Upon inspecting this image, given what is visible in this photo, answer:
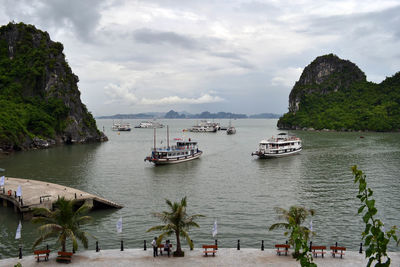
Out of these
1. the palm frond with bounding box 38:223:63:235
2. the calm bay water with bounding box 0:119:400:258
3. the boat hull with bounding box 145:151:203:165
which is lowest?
the calm bay water with bounding box 0:119:400:258

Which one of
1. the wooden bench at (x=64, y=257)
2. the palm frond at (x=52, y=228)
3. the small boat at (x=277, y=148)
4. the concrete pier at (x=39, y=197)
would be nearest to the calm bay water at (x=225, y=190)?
the concrete pier at (x=39, y=197)

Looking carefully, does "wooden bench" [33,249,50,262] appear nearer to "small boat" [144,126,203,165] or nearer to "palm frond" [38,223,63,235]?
"palm frond" [38,223,63,235]

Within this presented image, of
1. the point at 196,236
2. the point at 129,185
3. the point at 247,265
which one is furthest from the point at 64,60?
the point at 247,265

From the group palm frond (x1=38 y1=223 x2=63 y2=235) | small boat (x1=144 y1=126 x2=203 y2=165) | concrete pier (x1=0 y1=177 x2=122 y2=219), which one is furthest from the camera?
small boat (x1=144 y1=126 x2=203 y2=165)

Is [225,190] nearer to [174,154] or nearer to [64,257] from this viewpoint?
[174,154]

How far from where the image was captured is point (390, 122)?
643 ft

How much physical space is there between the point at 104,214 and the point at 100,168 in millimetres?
34223

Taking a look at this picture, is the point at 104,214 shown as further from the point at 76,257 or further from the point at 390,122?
the point at 390,122

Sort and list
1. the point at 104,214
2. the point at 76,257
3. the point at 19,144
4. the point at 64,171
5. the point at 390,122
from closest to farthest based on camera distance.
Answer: the point at 76,257 < the point at 104,214 < the point at 64,171 < the point at 19,144 < the point at 390,122

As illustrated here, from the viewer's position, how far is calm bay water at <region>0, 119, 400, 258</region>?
32938 mm

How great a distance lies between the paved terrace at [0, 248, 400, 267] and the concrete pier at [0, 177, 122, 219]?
47.4 ft

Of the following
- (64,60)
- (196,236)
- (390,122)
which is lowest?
(196,236)

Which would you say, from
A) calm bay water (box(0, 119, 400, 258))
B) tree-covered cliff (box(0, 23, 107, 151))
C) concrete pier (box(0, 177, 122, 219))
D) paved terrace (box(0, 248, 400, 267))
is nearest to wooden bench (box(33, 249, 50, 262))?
paved terrace (box(0, 248, 400, 267))

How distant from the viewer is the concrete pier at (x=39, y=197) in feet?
121
